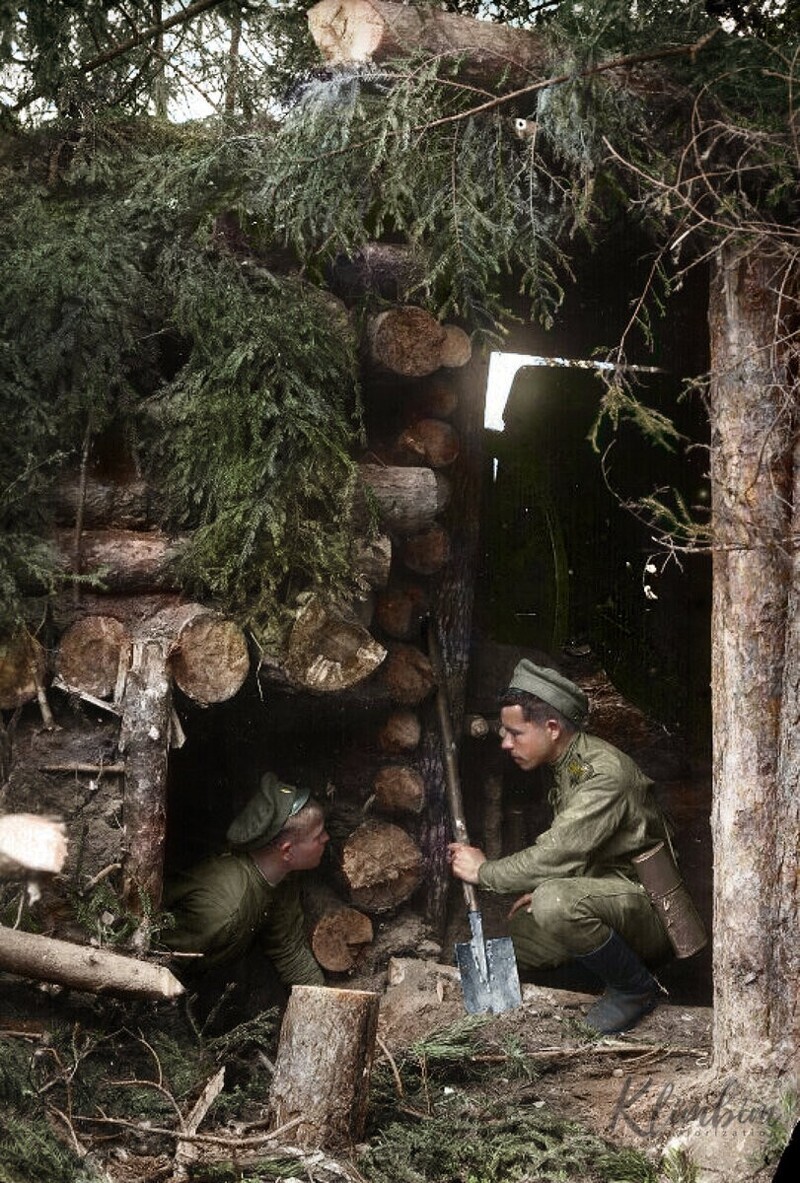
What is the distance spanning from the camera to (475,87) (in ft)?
15.6

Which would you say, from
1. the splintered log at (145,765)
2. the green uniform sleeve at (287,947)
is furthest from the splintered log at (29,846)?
the green uniform sleeve at (287,947)

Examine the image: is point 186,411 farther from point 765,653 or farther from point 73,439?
point 765,653

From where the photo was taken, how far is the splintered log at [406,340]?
17.7ft

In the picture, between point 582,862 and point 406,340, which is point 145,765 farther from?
point 406,340

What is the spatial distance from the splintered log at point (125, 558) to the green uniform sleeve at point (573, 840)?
1.97 m

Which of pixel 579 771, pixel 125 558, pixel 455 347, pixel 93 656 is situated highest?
pixel 455 347

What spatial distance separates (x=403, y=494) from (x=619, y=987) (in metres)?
2.39

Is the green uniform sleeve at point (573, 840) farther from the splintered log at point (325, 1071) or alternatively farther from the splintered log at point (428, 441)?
the splintered log at point (428, 441)

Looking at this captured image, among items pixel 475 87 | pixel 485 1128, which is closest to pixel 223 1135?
pixel 485 1128

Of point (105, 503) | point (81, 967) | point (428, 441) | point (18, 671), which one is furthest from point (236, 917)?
point (428, 441)

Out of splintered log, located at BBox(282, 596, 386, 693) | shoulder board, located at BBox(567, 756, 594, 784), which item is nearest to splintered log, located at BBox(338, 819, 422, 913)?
shoulder board, located at BBox(567, 756, 594, 784)

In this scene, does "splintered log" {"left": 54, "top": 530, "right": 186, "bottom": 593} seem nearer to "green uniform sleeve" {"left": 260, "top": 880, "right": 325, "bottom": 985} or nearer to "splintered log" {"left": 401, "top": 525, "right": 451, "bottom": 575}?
"splintered log" {"left": 401, "top": 525, "right": 451, "bottom": 575}

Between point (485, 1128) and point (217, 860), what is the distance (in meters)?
1.74

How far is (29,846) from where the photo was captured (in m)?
4.56
